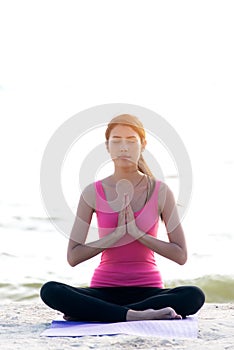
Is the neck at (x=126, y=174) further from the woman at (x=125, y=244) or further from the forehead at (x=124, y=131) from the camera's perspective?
the forehead at (x=124, y=131)

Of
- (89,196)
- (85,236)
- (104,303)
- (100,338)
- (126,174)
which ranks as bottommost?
(100,338)

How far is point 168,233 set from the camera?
460 centimetres

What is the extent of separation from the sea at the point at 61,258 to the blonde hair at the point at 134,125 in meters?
1.23

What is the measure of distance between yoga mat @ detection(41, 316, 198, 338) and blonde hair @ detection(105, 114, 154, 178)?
0.93 metres

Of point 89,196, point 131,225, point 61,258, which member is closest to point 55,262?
point 61,258

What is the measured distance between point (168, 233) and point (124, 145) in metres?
0.55

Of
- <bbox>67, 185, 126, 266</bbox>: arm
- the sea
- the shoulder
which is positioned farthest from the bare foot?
the sea

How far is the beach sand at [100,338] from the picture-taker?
12.5 ft

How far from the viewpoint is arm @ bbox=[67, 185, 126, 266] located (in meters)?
4.48

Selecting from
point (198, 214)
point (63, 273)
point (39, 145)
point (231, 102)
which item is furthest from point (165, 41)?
point (63, 273)

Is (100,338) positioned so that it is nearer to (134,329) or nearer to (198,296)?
(134,329)

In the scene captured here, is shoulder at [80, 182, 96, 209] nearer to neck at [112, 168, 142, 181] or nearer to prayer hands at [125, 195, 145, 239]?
neck at [112, 168, 142, 181]

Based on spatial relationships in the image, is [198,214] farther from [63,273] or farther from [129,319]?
[129,319]

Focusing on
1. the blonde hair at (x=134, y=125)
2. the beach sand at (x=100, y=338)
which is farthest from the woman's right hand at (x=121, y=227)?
the beach sand at (x=100, y=338)
